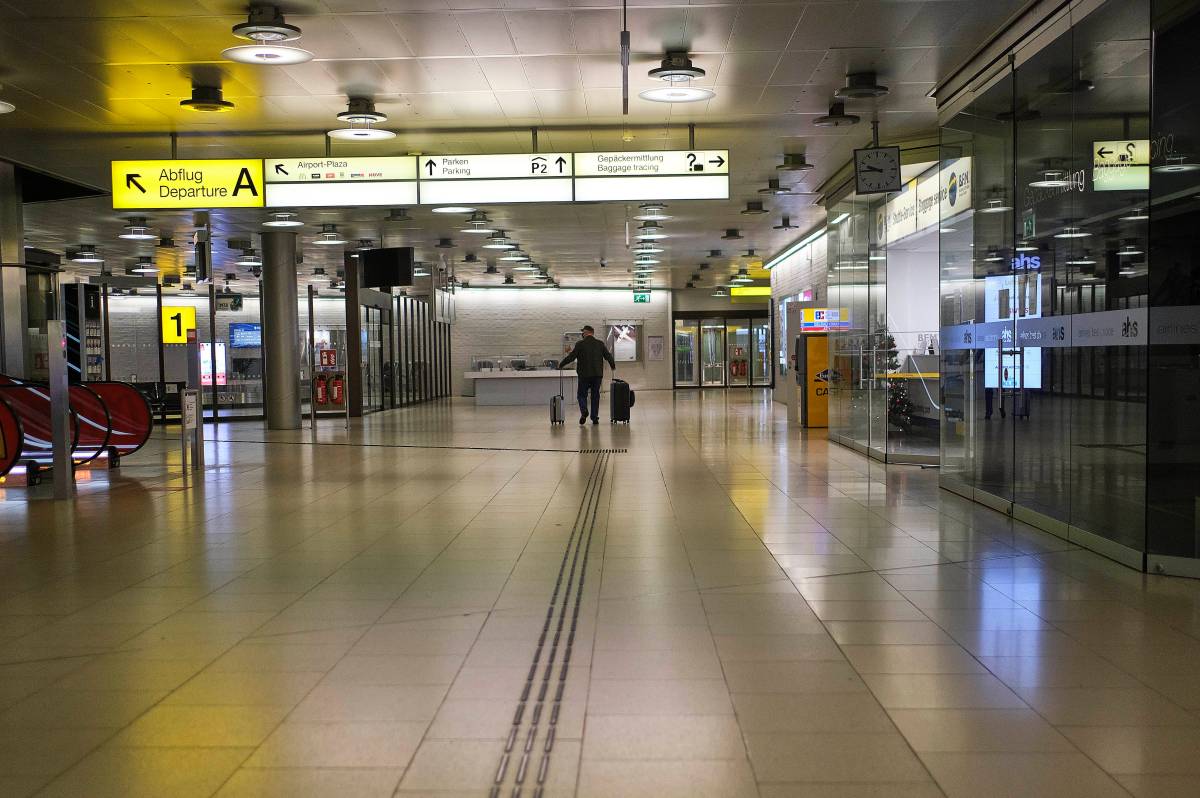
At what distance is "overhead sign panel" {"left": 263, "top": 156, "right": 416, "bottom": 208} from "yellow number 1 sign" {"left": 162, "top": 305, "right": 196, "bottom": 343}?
14.0 metres

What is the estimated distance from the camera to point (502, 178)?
10297mm

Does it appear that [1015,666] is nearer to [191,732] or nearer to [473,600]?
[473,600]

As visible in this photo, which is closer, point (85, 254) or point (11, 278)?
point (11, 278)

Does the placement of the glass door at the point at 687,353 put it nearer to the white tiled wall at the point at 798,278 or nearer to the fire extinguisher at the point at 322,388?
the white tiled wall at the point at 798,278

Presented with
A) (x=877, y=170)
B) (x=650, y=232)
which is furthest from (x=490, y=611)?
(x=650, y=232)

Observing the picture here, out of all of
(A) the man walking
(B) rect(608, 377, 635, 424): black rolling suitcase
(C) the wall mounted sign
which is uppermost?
(C) the wall mounted sign

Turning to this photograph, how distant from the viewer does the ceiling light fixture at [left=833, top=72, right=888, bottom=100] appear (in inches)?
358

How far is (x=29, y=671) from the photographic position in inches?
163

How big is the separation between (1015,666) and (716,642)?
1.17 metres

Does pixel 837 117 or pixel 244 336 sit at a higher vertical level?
pixel 837 117

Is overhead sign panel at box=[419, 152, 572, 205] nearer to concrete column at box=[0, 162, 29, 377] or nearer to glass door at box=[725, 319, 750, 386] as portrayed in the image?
concrete column at box=[0, 162, 29, 377]

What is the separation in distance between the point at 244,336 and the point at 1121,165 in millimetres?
A: 21151

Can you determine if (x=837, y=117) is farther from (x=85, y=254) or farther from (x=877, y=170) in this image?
(x=85, y=254)

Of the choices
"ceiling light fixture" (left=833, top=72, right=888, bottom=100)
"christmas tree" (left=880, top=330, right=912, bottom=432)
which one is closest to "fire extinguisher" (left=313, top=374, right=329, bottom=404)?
"christmas tree" (left=880, top=330, right=912, bottom=432)
